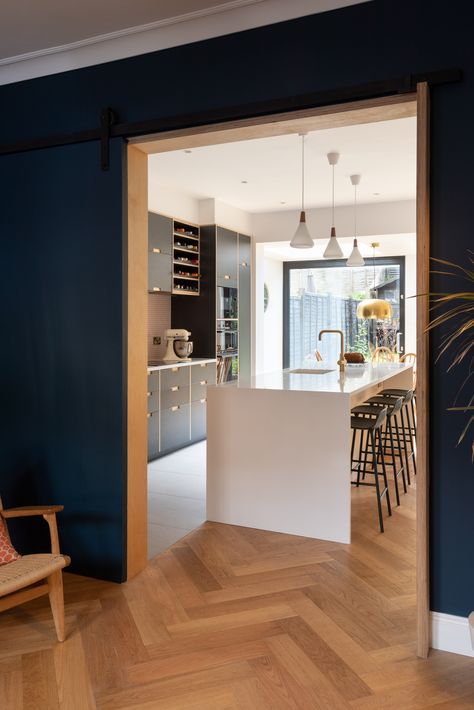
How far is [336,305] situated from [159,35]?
7.32 meters

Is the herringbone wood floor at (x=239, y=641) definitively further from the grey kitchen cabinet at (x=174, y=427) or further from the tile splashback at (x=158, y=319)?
the tile splashback at (x=158, y=319)

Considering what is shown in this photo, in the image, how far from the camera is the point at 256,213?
8.16 meters

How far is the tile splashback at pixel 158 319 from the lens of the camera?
6.88 meters

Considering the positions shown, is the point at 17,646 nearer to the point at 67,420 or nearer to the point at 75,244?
the point at 67,420

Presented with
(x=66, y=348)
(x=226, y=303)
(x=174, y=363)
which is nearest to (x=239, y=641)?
(x=66, y=348)

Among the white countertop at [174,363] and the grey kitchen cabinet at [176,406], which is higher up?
the white countertop at [174,363]

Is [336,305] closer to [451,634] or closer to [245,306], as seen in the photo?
[245,306]

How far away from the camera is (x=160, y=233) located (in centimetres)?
629

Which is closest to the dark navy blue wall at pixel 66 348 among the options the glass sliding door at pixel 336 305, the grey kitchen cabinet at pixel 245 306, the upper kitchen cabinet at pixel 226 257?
the upper kitchen cabinet at pixel 226 257

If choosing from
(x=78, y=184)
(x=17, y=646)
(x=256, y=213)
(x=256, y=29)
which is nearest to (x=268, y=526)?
(x=17, y=646)

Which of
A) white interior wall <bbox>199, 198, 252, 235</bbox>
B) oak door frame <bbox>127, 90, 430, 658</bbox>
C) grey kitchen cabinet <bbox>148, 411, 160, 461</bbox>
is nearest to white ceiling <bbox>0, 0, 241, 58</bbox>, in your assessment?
oak door frame <bbox>127, 90, 430, 658</bbox>

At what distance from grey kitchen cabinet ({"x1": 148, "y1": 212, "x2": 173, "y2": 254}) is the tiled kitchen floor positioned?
7.44ft

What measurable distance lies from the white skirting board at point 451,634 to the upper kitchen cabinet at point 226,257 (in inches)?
208

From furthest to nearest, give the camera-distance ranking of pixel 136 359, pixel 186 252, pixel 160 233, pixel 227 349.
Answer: pixel 227 349
pixel 186 252
pixel 160 233
pixel 136 359
